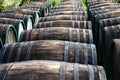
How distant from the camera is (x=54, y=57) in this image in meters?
4.82

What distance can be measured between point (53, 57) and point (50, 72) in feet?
3.83

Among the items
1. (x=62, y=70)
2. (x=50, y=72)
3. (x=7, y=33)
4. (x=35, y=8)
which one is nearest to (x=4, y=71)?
(x=50, y=72)

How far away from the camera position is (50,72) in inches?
144

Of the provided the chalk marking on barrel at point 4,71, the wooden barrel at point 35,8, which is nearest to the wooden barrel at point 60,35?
the chalk marking on barrel at point 4,71

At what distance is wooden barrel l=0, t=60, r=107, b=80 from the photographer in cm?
360

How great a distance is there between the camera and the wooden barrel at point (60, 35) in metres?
5.98

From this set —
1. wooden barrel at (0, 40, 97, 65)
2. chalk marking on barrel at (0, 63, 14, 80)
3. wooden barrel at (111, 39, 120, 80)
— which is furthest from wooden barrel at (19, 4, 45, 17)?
chalk marking on barrel at (0, 63, 14, 80)

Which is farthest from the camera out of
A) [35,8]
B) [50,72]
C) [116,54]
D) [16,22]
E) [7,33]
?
[35,8]

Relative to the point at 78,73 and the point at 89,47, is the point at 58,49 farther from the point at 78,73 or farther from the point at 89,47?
the point at 78,73

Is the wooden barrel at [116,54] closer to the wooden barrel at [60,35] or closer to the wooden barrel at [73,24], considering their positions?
the wooden barrel at [60,35]

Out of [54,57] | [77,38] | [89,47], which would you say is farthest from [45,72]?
[77,38]

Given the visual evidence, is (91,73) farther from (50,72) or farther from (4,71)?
(4,71)

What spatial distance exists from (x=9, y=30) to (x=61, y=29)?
173 cm

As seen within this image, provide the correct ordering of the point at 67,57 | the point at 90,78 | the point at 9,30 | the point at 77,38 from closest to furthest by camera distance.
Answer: the point at 90,78 < the point at 67,57 < the point at 77,38 < the point at 9,30
